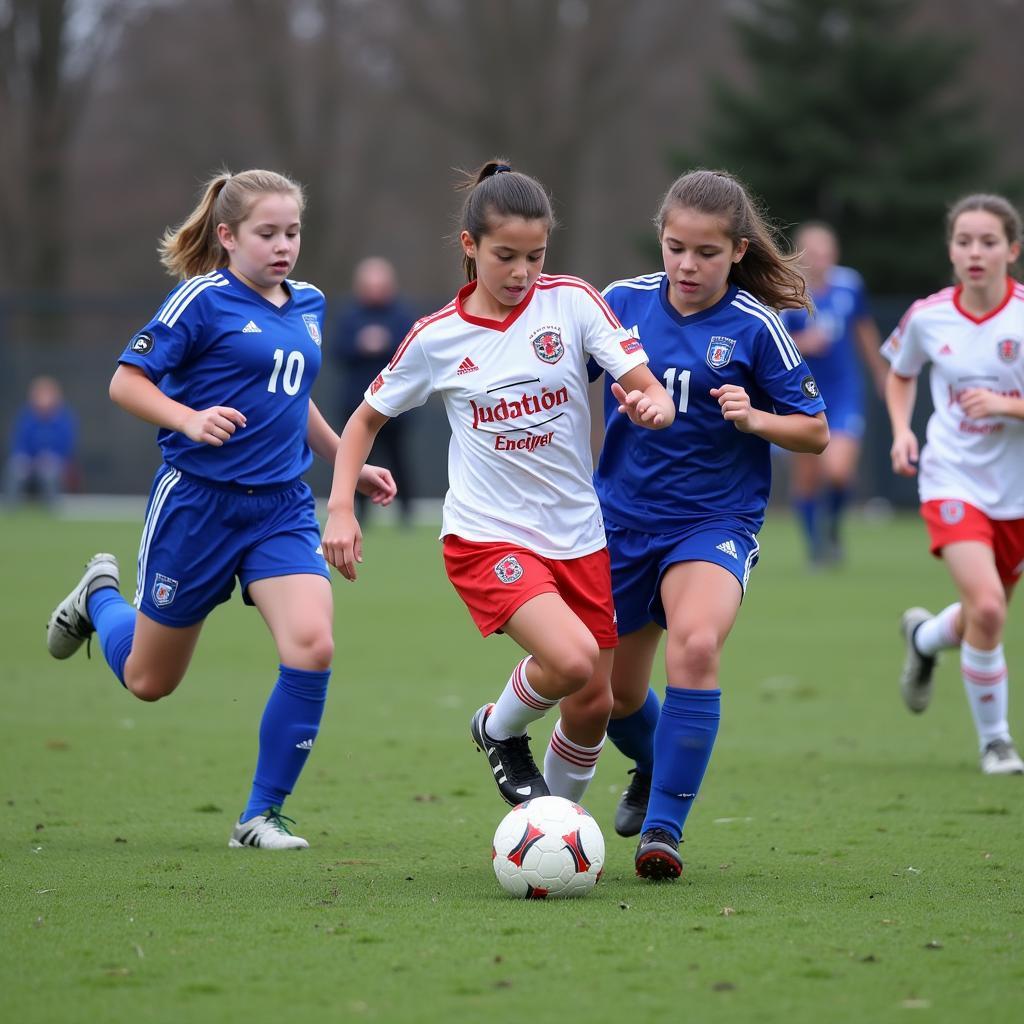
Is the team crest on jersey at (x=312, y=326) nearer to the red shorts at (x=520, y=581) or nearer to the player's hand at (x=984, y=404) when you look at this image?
the red shorts at (x=520, y=581)

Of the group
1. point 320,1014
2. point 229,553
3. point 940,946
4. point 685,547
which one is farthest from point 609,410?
point 320,1014

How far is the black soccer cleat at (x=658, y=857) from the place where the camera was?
14.3 ft

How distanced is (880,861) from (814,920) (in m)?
0.84

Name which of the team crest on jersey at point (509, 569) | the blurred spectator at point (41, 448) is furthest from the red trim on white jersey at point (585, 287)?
the blurred spectator at point (41, 448)

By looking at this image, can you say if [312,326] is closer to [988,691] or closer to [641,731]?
[641,731]

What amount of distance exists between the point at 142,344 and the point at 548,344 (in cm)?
125

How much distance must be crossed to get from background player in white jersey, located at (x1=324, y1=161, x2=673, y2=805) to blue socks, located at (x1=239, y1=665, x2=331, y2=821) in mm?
530

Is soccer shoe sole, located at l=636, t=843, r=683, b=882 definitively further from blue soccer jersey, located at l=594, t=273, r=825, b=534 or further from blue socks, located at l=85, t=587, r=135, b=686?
blue socks, located at l=85, t=587, r=135, b=686

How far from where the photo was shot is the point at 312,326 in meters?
→ 5.34

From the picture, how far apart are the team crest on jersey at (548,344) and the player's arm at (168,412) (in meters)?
0.87

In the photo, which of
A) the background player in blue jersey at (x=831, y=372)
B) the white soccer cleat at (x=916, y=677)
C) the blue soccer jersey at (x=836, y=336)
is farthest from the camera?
the blue soccer jersey at (x=836, y=336)

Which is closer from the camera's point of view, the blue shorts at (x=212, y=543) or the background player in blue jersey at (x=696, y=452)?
the background player in blue jersey at (x=696, y=452)

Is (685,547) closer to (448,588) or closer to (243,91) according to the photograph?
(448,588)

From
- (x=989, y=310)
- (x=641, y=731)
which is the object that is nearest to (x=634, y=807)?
(x=641, y=731)
